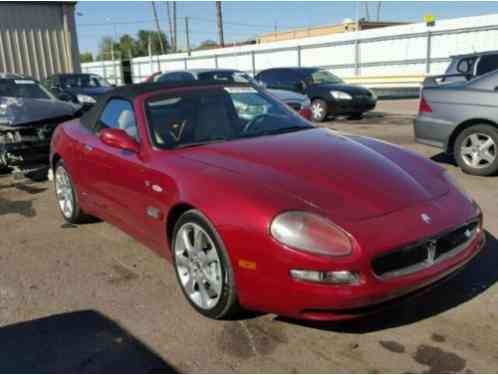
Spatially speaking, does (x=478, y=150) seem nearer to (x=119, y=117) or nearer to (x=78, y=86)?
(x=119, y=117)

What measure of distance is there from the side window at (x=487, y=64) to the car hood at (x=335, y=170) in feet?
22.8

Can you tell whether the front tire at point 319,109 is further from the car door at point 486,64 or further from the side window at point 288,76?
the car door at point 486,64

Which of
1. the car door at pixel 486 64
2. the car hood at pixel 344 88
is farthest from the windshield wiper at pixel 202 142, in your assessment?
the car hood at pixel 344 88

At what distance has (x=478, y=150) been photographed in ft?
21.7

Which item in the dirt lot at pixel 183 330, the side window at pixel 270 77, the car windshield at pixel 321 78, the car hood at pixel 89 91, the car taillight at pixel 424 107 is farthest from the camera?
the side window at pixel 270 77

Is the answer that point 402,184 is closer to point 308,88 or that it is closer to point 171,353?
point 171,353

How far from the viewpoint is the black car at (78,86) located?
13.7 metres

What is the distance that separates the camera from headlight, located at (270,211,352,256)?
2.60 m

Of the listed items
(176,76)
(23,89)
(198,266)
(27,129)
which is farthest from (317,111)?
(198,266)

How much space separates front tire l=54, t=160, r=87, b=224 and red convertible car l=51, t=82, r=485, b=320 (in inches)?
26.8

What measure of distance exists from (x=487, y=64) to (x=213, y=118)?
7.79 m

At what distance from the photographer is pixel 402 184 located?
3129mm

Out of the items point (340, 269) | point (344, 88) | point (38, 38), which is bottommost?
point (340, 269)

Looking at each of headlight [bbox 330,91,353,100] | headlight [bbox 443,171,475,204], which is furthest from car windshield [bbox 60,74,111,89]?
headlight [bbox 443,171,475,204]
